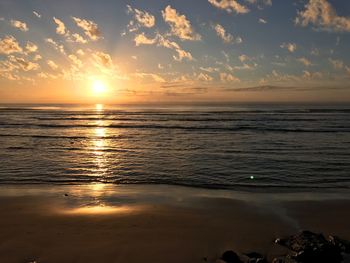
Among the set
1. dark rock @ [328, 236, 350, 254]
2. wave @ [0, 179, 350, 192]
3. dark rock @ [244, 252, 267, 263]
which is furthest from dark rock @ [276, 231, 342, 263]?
wave @ [0, 179, 350, 192]

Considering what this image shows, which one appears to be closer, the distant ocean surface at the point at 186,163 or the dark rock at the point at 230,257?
the dark rock at the point at 230,257

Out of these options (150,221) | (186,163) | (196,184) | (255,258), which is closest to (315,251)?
(255,258)

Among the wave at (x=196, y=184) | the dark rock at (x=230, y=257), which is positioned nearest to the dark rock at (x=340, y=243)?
the dark rock at (x=230, y=257)

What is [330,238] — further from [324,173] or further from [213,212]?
[324,173]

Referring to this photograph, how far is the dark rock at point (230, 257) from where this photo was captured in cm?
642

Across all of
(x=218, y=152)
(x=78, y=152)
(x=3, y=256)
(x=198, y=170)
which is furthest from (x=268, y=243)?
(x=78, y=152)

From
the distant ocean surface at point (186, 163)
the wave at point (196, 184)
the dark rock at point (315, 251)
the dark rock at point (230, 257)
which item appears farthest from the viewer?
the distant ocean surface at point (186, 163)

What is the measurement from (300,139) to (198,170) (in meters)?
13.9

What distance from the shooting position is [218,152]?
65.7 feet

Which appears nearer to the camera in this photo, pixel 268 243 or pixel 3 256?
pixel 3 256

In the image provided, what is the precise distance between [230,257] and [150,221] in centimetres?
278

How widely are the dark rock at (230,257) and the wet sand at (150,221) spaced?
216 mm

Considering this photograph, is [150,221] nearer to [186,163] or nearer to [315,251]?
[315,251]

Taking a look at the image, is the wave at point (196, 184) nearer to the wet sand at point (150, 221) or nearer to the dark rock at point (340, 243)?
the wet sand at point (150, 221)
